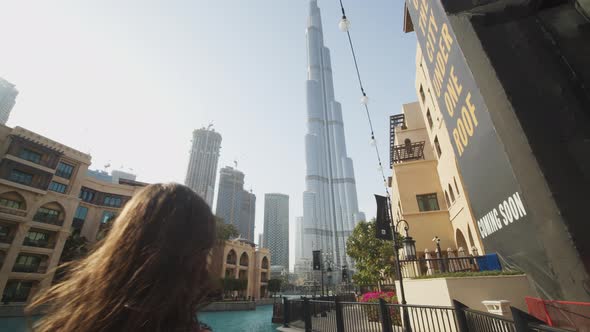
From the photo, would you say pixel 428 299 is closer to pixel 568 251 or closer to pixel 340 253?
pixel 568 251

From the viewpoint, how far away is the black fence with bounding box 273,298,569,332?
378 centimetres

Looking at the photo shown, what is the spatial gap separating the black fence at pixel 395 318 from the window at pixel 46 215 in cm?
2910

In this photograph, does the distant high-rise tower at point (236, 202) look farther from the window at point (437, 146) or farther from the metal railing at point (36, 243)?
the window at point (437, 146)

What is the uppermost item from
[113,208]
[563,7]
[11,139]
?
[11,139]

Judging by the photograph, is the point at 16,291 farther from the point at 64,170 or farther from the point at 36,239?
the point at 64,170

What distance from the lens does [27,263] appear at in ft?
91.4

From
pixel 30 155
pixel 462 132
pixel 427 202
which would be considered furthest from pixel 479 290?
pixel 30 155

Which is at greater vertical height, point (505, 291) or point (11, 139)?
point (11, 139)

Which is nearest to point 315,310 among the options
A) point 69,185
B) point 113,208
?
point 69,185

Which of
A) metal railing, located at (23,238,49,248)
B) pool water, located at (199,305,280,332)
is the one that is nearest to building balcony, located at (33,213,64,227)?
metal railing, located at (23,238,49,248)

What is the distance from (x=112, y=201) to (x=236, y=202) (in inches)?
2620

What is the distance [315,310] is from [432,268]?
5.86m

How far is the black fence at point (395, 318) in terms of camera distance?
3.78 metres

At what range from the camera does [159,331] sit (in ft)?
3.40
